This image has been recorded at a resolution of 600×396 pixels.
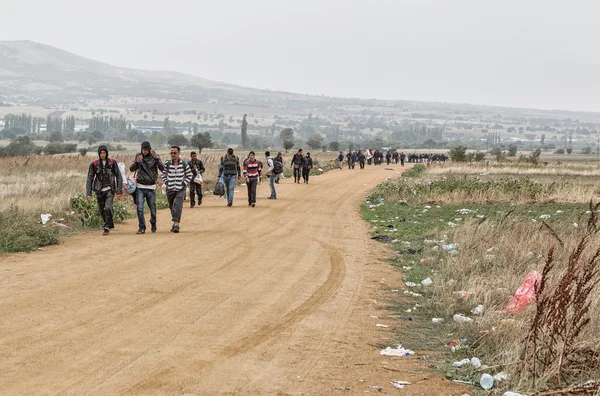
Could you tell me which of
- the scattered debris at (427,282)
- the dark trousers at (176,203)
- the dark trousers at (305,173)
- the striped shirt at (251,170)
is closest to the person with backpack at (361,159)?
the dark trousers at (305,173)

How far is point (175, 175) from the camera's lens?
1898 centimetres

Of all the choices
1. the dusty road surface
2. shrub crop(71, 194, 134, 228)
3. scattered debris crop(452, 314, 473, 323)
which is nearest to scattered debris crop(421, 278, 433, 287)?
the dusty road surface

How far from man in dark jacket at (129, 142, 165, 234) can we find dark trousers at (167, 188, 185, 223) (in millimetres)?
439

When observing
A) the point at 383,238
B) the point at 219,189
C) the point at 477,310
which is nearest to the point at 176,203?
the point at 383,238

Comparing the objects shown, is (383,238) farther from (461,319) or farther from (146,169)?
(461,319)

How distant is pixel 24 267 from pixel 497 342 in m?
7.40

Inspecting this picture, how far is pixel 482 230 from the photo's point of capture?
57.5ft

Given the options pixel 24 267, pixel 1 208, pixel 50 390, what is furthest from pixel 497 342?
pixel 1 208

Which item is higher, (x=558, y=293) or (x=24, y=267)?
(x=558, y=293)

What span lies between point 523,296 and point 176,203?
378 inches

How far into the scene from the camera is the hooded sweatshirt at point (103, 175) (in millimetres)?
17297

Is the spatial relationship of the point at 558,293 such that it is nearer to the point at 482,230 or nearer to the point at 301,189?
the point at 482,230

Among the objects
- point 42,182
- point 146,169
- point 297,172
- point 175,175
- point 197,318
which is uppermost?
point 146,169

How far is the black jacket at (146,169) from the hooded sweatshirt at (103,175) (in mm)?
437
